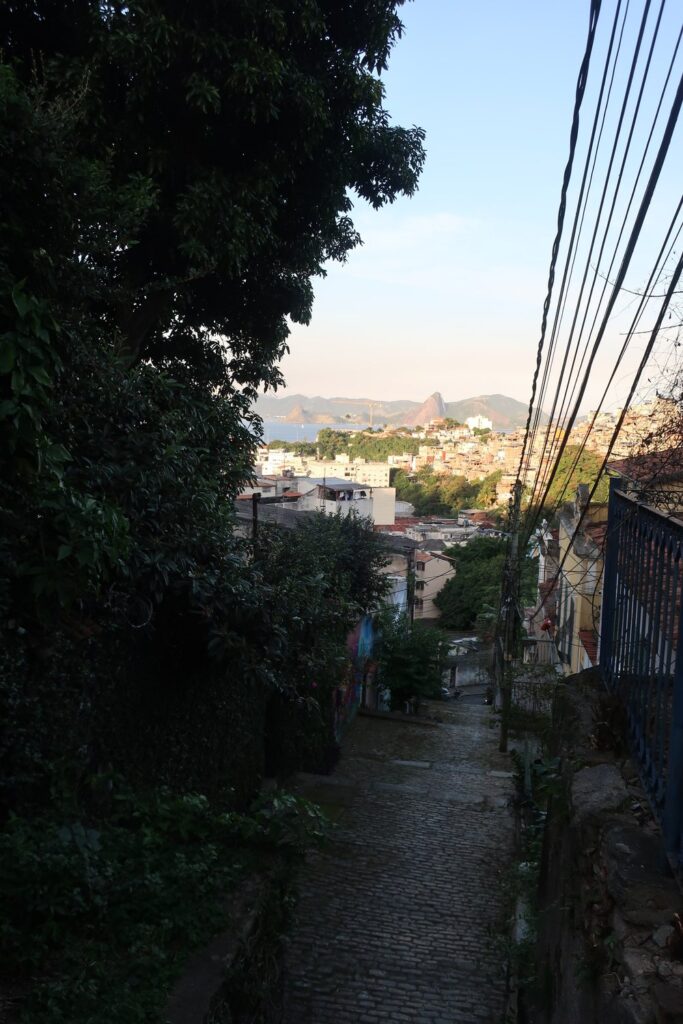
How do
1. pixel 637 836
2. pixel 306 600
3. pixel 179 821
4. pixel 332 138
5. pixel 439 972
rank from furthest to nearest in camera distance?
pixel 332 138, pixel 306 600, pixel 439 972, pixel 179 821, pixel 637 836

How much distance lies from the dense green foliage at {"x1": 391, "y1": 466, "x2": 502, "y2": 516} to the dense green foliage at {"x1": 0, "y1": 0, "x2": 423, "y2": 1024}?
61.5 metres

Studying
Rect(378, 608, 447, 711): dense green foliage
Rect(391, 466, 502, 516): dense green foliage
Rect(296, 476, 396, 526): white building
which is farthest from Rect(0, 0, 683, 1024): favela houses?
Rect(391, 466, 502, 516): dense green foliage

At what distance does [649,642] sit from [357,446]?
153 m

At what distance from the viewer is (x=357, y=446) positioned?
156 m

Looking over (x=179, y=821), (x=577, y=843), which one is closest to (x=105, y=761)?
(x=179, y=821)

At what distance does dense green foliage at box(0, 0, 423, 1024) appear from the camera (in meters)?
3.99

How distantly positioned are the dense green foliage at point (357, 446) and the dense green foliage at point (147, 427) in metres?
133

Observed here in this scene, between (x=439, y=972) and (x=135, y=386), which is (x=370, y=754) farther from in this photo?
(x=135, y=386)

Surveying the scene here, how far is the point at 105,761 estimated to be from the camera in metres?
5.36

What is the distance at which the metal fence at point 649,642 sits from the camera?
2652 mm

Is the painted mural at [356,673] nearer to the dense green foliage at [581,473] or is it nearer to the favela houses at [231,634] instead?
the favela houses at [231,634]

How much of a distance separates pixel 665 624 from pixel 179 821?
3.12 meters

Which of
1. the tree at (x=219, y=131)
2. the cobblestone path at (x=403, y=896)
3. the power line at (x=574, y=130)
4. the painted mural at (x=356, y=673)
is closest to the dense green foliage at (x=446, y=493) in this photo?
the painted mural at (x=356, y=673)

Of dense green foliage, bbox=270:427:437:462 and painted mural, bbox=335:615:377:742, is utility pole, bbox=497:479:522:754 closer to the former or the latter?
painted mural, bbox=335:615:377:742
